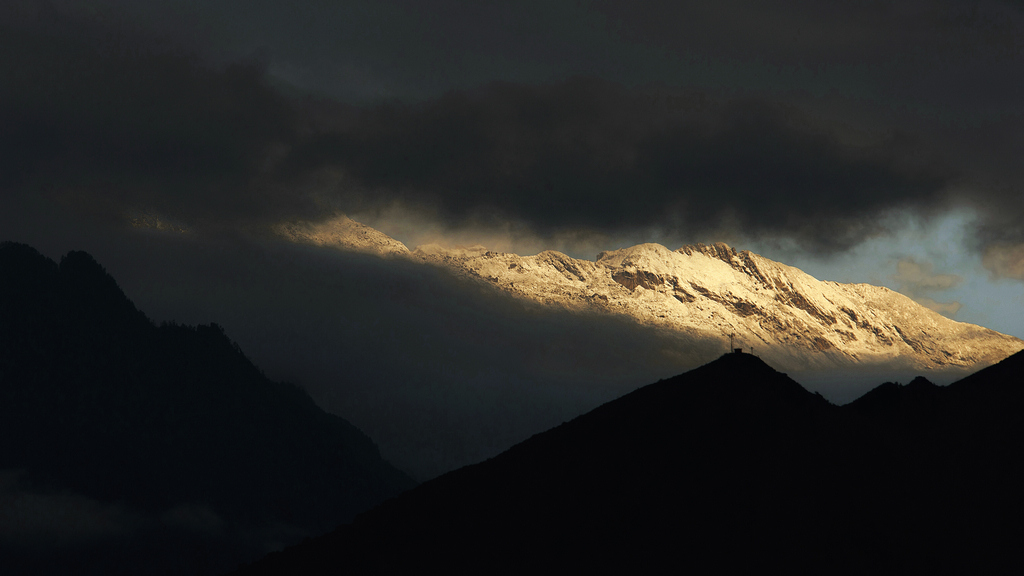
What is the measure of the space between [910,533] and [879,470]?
6.81 metres

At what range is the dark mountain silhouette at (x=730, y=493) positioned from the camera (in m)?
61.7

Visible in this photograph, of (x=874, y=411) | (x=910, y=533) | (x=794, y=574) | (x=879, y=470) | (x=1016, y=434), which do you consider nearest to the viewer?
(x=794, y=574)

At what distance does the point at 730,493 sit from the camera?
65.9 meters

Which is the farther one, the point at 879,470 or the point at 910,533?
the point at 879,470

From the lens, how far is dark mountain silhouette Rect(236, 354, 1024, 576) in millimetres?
61688

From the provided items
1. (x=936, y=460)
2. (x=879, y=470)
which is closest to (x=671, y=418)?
(x=879, y=470)

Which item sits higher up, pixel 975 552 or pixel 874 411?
pixel 874 411

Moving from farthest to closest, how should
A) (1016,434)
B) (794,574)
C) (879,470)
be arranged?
(1016,434)
(879,470)
(794,574)

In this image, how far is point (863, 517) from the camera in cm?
6331

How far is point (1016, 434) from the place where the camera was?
74.1 metres

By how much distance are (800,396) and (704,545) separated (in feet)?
70.9

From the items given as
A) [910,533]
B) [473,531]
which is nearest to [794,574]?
[910,533]

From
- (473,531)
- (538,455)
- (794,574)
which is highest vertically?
(538,455)

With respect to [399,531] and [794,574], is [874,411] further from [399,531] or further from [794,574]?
[399,531]
